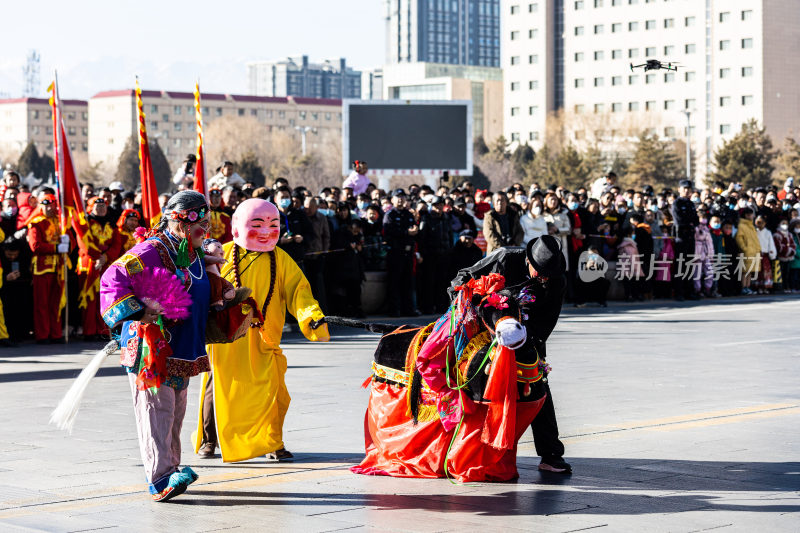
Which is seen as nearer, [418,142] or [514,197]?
[514,197]

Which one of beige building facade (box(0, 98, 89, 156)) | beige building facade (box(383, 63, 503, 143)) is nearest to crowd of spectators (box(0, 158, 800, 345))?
beige building facade (box(383, 63, 503, 143))

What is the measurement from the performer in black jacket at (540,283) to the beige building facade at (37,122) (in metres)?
162

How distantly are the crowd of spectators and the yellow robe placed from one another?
225 inches

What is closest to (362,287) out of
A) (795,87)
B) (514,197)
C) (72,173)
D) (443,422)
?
(514,197)

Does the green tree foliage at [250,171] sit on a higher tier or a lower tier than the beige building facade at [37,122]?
lower

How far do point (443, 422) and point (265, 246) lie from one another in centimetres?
181

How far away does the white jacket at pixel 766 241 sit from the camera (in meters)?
25.2

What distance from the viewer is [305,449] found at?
8383 millimetres

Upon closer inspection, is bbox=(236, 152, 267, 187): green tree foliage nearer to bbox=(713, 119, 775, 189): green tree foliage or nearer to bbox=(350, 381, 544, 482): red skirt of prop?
bbox=(713, 119, 775, 189): green tree foliage

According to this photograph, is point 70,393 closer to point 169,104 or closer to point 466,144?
point 466,144

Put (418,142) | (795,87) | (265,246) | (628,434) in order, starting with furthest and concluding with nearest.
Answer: (795,87), (418,142), (628,434), (265,246)

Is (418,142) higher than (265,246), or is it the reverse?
(418,142)

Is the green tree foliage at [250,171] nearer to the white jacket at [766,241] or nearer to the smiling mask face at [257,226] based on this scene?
the white jacket at [766,241]

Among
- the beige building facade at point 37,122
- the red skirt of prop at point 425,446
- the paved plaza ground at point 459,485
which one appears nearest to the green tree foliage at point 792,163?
the paved plaza ground at point 459,485
